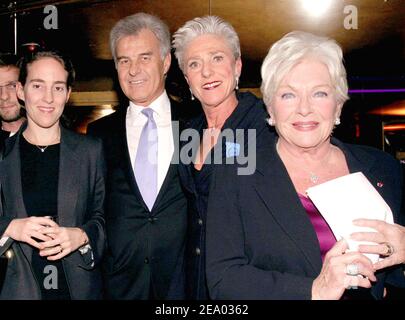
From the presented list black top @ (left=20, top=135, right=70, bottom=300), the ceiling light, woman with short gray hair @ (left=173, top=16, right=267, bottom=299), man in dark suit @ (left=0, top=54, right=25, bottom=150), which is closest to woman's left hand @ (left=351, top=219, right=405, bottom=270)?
woman with short gray hair @ (left=173, top=16, right=267, bottom=299)

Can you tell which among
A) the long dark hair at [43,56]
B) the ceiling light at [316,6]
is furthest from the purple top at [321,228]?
the ceiling light at [316,6]

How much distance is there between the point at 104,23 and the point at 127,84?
12.0ft

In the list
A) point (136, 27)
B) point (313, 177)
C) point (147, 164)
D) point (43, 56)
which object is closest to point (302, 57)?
point (313, 177)

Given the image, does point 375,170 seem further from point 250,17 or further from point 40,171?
point 250,17

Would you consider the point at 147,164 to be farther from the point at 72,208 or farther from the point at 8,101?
the point at 8,101

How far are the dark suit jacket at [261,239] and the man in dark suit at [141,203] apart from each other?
2.53 feet

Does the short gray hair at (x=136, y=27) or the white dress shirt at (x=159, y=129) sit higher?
the short gray hair at (x=136, y=27)

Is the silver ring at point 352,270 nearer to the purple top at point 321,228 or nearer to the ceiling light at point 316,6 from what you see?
the purple top at point 321,228

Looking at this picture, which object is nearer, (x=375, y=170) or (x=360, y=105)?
(x=375, y=170)

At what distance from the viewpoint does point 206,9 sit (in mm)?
5234

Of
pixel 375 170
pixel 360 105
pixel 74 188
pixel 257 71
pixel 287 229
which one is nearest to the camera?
pixel 287 229

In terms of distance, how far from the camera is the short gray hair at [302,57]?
1596mm

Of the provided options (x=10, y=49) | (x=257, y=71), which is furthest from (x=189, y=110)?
(x=257, y=71)

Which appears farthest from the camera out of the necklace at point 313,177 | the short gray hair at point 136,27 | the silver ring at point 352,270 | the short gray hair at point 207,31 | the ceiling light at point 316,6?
the ceiling light at point 316,6
